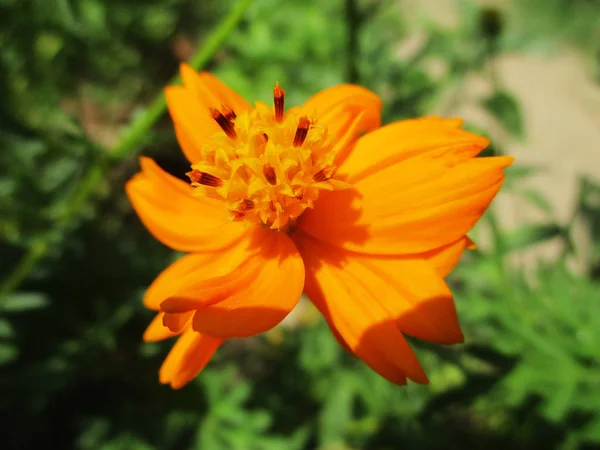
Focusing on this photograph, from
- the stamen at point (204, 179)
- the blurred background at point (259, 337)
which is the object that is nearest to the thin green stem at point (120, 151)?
the blurred background at point (259, 337)

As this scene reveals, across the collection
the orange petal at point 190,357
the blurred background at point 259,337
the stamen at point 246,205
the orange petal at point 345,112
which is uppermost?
the orange petal at point 345,112

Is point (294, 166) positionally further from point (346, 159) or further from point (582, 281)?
point (582, 281)

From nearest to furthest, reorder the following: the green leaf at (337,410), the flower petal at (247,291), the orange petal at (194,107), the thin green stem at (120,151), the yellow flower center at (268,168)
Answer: the flower petal at (247,291) → the yellow flower center at (268,168) → the orange petal at (194,107) → the thin green stem at (120,151) → the green leaf at (337,410)

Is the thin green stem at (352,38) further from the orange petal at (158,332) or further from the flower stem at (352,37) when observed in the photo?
the orange petal at (158,332)

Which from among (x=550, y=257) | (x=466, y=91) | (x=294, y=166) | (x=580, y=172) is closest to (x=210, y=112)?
(x=294, y=166)

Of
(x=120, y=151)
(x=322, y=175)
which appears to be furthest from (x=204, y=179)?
(x=120, y=151)

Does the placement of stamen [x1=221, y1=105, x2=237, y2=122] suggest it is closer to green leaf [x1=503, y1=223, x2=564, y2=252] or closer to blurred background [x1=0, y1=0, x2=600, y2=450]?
blurred background [x1=0, y1=0, x2=600, y2=450]

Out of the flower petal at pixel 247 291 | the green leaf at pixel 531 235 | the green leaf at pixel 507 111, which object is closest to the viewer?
the flower petal at pixel 247 291
